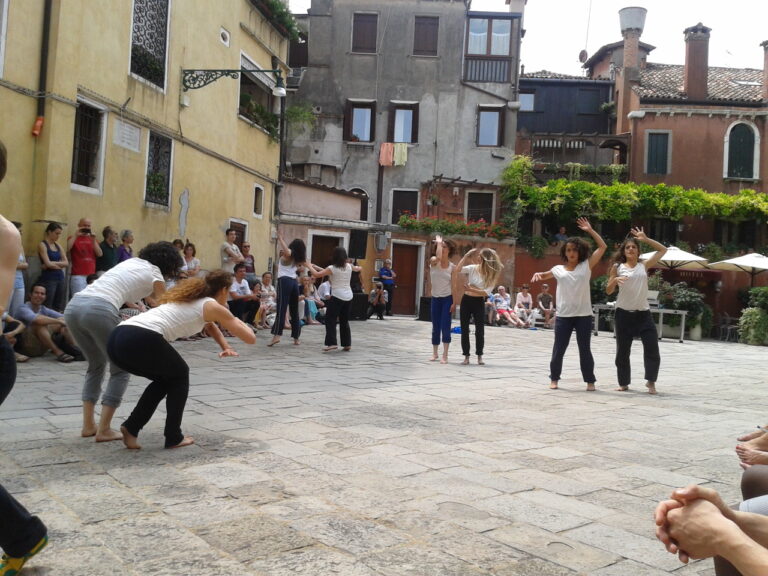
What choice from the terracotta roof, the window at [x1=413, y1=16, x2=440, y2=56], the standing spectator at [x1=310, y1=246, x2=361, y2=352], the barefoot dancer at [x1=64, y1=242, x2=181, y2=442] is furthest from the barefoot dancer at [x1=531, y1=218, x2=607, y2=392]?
the terracotta roof

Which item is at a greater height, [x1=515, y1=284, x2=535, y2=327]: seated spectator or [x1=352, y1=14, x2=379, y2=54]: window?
[x1=352, y1=14, x2=379, y2=54]: window

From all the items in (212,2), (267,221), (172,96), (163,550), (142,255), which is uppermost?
(212,2)

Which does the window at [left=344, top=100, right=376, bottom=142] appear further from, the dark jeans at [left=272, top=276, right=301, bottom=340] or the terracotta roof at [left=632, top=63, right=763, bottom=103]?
the dark jeans at [left=272, top=276, right=301, bottom=340]

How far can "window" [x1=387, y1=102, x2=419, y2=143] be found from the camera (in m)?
28.6

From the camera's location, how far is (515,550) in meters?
3.13

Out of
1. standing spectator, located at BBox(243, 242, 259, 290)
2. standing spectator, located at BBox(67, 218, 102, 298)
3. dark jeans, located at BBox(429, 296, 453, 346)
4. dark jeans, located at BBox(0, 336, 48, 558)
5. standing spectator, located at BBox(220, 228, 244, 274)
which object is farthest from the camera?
standing spectator, located at BBox(220, 228, 244, 274)

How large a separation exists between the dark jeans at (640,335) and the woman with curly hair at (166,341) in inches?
198

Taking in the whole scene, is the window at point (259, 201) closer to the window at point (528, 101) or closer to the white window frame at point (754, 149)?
the window at point (528, 101)

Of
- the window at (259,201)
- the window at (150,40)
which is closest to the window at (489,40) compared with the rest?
the window at (259,201)

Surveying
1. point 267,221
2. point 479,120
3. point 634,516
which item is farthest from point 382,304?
point 634,516

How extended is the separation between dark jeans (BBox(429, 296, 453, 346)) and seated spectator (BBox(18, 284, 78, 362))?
16.2 ft

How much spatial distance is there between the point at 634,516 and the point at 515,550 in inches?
33.8

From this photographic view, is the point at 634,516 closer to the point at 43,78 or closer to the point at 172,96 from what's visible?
the point at 43,78

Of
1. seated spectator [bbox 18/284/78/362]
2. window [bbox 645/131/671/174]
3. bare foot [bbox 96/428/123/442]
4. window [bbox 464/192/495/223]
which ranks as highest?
window [bbox 645/131/671/174]
